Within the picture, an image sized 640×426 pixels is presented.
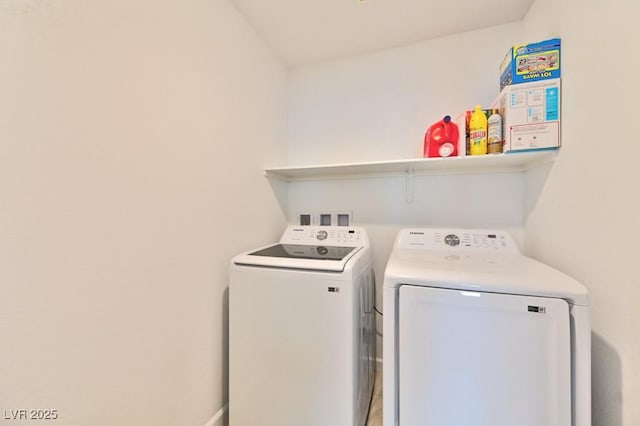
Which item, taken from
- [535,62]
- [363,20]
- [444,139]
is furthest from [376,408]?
[363,20]

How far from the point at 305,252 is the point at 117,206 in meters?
0.93

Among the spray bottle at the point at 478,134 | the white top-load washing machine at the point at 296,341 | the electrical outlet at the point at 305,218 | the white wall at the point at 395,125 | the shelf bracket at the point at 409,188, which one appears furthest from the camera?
the electrical outlet at the point at 305,218

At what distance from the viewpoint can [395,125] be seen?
6.15ft

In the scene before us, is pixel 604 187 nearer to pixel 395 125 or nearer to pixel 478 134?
pixel 478 134

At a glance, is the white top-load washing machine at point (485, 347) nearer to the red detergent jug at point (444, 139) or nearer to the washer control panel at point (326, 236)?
the washer control panel at point (326, 236)

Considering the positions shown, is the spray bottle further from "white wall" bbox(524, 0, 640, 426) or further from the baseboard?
the baseboard

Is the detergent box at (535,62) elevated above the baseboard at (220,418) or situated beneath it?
elevated above

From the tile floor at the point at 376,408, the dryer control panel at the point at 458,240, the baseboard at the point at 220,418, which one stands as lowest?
the tile floor at the point at 376,408

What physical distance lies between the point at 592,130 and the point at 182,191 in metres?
1.72

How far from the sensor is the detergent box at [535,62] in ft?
3.84

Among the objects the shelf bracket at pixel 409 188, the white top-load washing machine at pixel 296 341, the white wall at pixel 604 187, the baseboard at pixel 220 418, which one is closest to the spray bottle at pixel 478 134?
the white wall at pixel 604 187

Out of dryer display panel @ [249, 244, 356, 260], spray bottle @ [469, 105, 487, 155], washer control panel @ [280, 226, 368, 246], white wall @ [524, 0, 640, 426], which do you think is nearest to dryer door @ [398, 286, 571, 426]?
white wall @ [524, 0, 640, 426]

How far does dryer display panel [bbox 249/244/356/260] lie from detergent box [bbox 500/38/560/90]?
1.26 metres

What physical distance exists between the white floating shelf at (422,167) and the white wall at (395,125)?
2.0 inches
